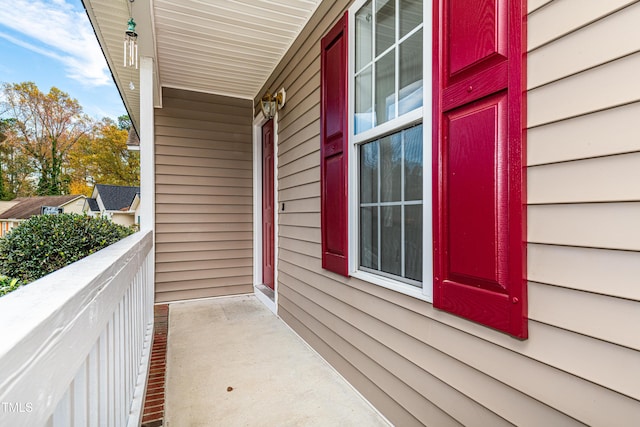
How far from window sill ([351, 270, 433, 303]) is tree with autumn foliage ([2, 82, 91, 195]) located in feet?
6.75

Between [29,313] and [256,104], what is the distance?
4.47 metres

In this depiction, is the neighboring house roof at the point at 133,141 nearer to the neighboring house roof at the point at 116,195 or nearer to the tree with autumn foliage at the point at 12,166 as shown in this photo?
the neighboring house roof at the point at 116,195

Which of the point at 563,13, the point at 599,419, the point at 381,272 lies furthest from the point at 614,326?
the point at 381,272

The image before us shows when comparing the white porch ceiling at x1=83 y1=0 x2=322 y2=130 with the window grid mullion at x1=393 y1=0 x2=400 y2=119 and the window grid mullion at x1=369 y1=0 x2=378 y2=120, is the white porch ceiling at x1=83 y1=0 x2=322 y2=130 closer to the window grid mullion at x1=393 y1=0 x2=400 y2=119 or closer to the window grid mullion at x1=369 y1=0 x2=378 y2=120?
the window grid mullion at x1=369 y1=0 x2=378 y2=120

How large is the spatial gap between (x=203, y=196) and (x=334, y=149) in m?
2.63

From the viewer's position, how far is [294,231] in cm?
330

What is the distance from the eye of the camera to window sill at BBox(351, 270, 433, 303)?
1.57 meters

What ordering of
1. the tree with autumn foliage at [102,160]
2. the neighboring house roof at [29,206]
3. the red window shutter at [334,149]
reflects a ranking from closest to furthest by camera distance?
the neighboring house roof at [29,206] < the red window shutter at [334,149] < the tree with autumn foliage at [102,160]

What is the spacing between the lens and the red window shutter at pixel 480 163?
1141mm

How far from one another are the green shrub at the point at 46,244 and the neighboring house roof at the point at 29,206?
0.17 feet

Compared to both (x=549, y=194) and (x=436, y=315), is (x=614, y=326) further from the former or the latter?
(x=436, y=315)

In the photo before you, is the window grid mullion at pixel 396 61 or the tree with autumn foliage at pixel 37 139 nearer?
the tree with autumn foliage at pixel 37 139

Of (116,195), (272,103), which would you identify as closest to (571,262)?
(272,103)

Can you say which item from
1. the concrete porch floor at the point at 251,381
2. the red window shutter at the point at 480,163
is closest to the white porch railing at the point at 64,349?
the concrete porch floor at the point at 251,381
